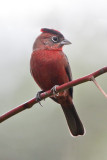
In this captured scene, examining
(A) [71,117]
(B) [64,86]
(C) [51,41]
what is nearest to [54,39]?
(C) [51,41]

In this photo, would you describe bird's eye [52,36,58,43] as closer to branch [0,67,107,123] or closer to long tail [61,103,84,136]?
long tail [61,103,84,136]

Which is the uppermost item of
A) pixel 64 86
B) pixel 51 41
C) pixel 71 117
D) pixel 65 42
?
pixel 51 41

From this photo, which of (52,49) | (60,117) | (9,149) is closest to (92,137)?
(60,117)

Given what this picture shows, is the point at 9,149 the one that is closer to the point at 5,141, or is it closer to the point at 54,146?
the point at 5,141

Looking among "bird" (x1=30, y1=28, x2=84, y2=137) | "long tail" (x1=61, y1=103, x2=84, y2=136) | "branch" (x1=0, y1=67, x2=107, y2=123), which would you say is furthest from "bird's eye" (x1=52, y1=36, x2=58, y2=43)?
"branch" (x1=0, y1=67, x2=107, y2=123)

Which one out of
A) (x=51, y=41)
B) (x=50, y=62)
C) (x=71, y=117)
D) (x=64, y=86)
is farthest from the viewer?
(x=71, y=117)

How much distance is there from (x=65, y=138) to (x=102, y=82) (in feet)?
3.35

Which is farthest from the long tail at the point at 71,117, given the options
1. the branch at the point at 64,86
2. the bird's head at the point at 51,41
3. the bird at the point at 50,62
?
the branch at the point at 64,86

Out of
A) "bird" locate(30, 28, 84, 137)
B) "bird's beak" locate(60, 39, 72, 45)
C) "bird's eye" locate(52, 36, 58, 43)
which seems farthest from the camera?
"bird's eye" locate(52, 36, 58, 43)

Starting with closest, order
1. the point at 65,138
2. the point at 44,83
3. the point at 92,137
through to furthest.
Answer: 1. the point at 44,83
2. the point at 92,137
3. the point at 65,138

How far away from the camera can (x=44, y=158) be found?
17.4ft

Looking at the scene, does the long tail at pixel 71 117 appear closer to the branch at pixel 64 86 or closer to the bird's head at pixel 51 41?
the bird's head at pixel 51 41

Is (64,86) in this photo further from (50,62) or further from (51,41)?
(51,41)

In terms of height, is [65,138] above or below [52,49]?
below
